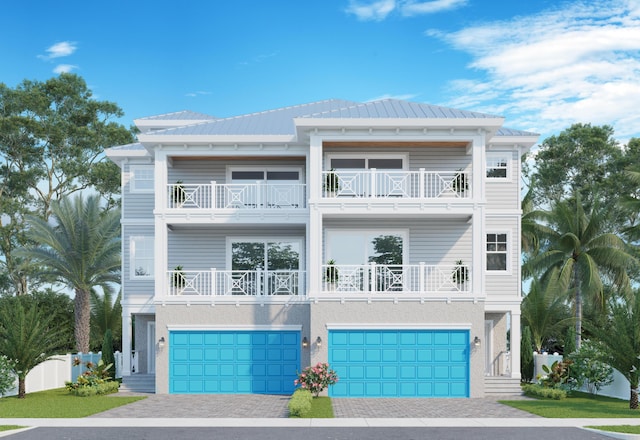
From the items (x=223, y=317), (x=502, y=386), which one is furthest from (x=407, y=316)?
(x=223, y=317)

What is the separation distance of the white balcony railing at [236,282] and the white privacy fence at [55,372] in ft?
16.9

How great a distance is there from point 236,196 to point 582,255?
53.0 feet

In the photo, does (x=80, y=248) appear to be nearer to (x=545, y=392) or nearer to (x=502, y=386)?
(x=502, y=386)

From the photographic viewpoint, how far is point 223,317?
24.9m

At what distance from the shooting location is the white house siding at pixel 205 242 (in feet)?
89.0

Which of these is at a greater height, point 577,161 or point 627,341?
point 577,161

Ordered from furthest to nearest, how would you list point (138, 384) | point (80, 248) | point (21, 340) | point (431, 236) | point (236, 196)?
point (80, 248)
point (431, 236)
point (138, 384)
point (236, 196)
point (21, 340)

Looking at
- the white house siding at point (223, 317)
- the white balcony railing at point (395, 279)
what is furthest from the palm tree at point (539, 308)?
the white house siding at point (223, 317)

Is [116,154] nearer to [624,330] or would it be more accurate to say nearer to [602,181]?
[624,330]

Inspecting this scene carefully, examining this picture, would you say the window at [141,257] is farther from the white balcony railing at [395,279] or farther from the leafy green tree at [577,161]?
the leafy green tree at [577,161]

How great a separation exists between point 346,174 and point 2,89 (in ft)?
87.8

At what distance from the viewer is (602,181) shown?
4525 cm

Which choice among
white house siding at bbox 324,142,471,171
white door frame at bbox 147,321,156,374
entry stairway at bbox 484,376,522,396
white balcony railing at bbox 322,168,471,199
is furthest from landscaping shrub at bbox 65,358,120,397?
entry stairway at bbox 484,376,522,396

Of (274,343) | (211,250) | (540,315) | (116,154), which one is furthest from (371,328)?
(116,154)
